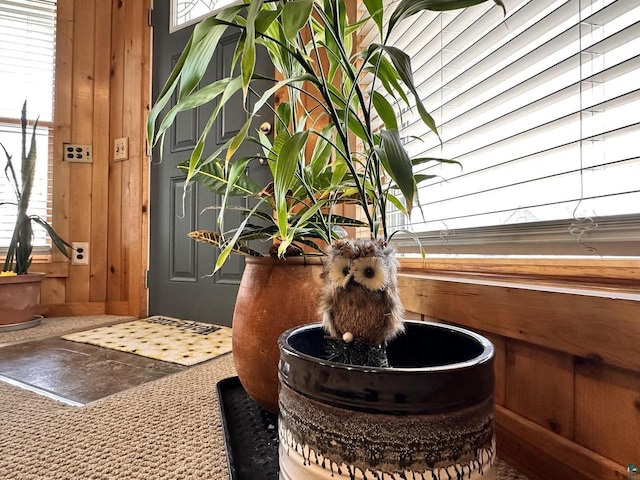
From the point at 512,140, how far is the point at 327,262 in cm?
58

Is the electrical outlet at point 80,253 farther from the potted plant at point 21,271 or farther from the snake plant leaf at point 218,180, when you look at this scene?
the snake plant leaf at point 218,180

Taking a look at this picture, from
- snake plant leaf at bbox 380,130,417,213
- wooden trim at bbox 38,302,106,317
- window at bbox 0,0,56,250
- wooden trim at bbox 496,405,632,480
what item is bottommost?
wooden trim at bbox 38,302,106,317

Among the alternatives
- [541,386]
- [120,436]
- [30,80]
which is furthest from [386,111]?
[30,80]

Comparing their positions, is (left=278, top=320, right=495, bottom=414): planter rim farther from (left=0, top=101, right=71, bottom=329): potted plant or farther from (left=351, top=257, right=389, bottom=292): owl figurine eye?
(left=0, top=101, right=71, bottom=329): potted plant

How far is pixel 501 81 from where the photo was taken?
2.56 feet

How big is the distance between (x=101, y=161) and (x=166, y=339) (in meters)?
1.34

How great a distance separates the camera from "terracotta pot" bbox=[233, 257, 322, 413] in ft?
2.05

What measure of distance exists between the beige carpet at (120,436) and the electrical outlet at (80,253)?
4.66 ft

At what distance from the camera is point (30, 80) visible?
2.12m

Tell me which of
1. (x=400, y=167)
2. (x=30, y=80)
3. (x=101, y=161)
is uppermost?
(x=30, y=80)

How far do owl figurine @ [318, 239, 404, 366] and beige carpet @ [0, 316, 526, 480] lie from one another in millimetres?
329

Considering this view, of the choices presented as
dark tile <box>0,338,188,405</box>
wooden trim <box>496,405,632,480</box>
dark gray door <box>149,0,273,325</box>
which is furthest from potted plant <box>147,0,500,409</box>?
dark gray door <box>149,0,273,325</box>

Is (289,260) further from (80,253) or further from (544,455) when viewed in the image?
(80,253)

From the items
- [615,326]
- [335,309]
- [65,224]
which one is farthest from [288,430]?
[65,224]
